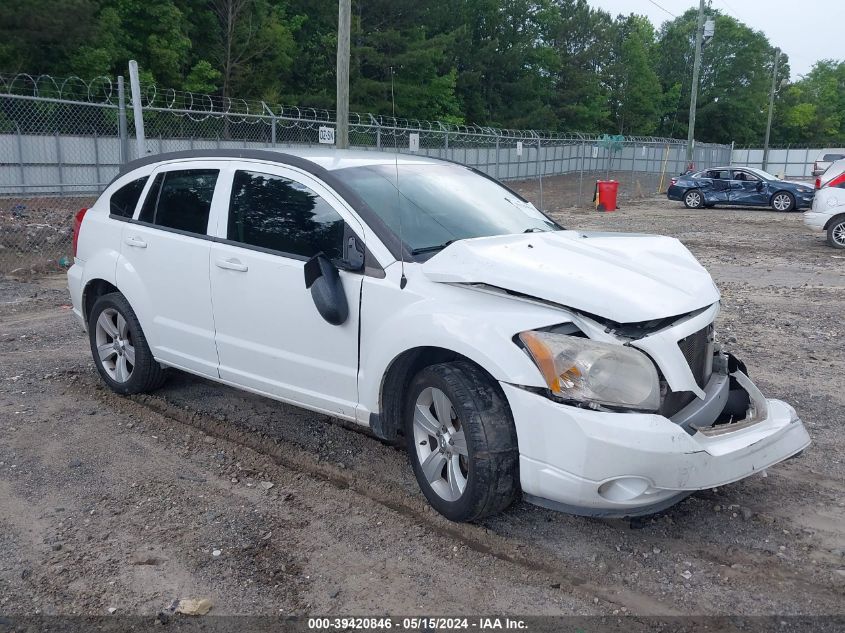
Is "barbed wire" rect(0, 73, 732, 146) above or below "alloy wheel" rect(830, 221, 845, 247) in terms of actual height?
above

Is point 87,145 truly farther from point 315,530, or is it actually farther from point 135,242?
point 315,530

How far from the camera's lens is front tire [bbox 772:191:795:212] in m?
24.8

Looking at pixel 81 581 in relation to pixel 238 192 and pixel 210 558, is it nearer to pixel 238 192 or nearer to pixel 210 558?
pixel 210 558

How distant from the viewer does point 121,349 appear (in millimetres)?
5578

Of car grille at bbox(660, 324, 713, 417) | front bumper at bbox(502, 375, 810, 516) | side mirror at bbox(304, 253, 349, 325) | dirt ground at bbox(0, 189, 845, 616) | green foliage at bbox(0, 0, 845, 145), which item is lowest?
dirt ground at bbox(0, 189, 845, 616)

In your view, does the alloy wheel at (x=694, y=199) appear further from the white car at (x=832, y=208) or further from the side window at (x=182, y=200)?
the side window at (x=182, y=200)

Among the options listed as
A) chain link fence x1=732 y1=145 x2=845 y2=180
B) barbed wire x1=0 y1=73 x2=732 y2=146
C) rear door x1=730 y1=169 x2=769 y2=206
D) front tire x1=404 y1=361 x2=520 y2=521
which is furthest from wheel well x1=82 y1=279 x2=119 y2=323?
chain link fence x1=732 y1=145 x2=845 y2=180

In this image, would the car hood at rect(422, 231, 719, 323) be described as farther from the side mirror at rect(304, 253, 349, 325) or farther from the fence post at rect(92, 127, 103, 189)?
the fence post at rect(92, 127, 103, 189)

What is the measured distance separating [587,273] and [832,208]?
530 inches

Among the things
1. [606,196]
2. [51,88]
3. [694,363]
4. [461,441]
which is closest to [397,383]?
[461,441]

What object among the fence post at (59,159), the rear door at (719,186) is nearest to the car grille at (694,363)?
the fence post at (59,159)

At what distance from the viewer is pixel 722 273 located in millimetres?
12102

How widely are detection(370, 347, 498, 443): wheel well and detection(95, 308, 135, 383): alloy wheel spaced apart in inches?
91.4

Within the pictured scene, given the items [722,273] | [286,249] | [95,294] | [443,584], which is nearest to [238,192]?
[286,249]
